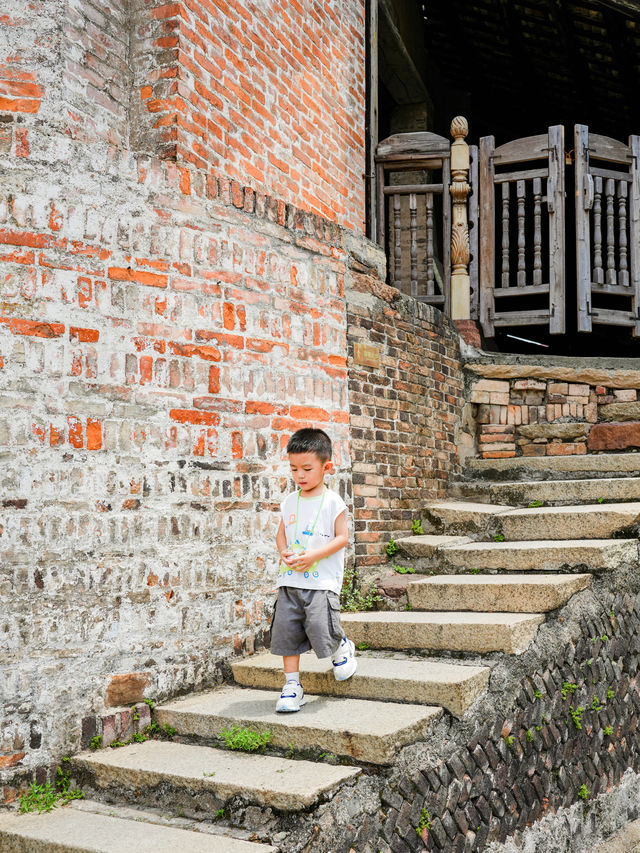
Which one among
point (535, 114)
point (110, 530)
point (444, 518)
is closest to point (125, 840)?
point (110, 530)

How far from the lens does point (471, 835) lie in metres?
3.19

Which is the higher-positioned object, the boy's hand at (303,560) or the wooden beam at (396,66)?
the wooden beam at (396,66)

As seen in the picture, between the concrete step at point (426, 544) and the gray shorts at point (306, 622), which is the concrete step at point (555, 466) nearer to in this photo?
the concrete step at point (426, 544)

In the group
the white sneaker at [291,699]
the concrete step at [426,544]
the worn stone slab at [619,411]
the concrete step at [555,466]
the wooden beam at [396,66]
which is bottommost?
the white sneaker at [291,699]

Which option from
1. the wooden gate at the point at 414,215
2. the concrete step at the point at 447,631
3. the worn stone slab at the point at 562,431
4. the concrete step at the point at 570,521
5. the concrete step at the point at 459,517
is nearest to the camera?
the concrete step at the point at 447,631

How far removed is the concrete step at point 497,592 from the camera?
3.97 m

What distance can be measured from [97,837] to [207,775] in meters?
0.42

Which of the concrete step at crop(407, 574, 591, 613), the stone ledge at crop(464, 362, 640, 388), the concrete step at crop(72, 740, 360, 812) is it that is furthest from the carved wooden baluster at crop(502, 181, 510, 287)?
the concrete step at crop(72, 740, 360, 812)

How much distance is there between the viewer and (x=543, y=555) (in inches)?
174

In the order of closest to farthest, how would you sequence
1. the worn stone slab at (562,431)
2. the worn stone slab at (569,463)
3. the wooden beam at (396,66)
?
the worn stone slab at (569,463) → the worn stone slab at (562,431) → the wooden beam at (396,66)

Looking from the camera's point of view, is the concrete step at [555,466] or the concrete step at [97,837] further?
the concrete step at [555,466]

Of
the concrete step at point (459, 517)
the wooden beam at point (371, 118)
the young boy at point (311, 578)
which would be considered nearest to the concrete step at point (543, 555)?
the concrete step at point (459, 517)

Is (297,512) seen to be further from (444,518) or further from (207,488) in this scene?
(444,518)

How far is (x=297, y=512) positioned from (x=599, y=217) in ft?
15.9
